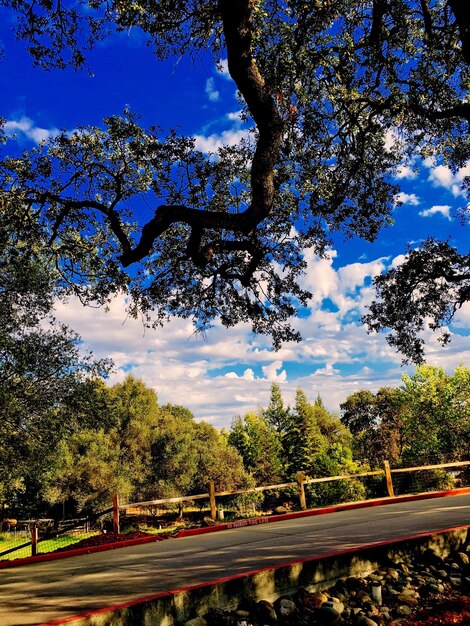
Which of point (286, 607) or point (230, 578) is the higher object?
point (230, 578)

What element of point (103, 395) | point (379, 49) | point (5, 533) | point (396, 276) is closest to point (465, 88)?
point (379, 49)

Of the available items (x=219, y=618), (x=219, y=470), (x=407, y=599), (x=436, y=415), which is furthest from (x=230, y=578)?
(x=436, y=415)

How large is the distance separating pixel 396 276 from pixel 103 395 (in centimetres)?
1079

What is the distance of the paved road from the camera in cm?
508

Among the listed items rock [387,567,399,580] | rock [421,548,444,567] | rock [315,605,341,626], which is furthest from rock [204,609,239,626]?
rock [421,548,444,567]

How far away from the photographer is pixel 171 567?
677 centimetres

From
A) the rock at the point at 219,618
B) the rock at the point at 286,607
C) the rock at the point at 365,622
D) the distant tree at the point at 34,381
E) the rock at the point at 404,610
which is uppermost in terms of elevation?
the distant tree at the point at 34,381

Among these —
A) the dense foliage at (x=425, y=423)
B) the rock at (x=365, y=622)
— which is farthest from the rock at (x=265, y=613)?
the dense foliage at (x=425, y=423)

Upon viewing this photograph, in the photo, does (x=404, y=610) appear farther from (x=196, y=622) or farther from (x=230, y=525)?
(x=230, y=525)

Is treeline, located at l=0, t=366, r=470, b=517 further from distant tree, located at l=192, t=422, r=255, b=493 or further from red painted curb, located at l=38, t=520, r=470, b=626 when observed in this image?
red painted curb, located at l=38, t=520, r=470, b=626

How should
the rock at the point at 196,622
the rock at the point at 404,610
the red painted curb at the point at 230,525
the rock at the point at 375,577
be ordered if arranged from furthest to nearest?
the red painted curb at the point at 230,525
the rock at the point at 375,577
the rock at the point at 404,610
the rock at the point at 196,622

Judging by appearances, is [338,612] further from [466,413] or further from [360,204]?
[466,413]

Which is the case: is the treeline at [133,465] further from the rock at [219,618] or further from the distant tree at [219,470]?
the rock at [219,618]

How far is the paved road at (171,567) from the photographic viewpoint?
16.7ft
